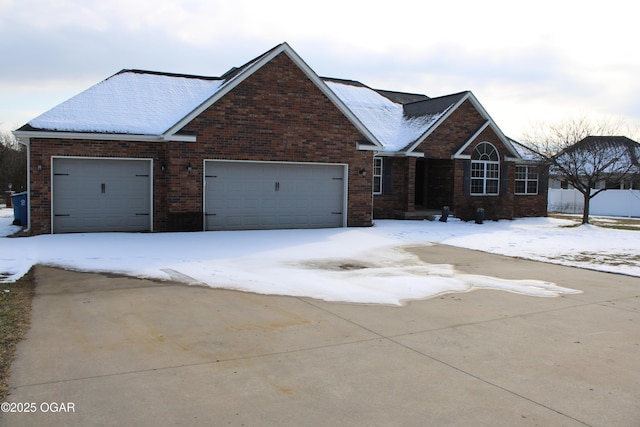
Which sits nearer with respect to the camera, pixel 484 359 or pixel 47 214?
pixel 484 359

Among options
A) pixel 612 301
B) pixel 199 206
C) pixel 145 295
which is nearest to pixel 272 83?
pixel 199 206

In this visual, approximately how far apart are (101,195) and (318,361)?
41.9ft

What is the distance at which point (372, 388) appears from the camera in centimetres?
480

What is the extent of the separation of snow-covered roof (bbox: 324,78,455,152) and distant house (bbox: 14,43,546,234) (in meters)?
4.55

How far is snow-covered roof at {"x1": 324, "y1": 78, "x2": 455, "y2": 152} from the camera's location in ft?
76.5

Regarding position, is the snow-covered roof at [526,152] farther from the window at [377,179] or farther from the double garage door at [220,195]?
the double garage door at [220,195]

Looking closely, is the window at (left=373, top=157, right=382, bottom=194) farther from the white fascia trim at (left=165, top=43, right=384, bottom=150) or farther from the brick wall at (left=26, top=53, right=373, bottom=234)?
the brick wall at (left=26, top=53, right=373, bottom=234)

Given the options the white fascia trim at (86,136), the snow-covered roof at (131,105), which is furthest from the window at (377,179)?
the white fascia trim at (86,136)

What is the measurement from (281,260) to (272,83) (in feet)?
25.1

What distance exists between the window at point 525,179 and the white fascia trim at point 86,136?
17.4 m

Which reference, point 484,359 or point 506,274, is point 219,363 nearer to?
point 484,359

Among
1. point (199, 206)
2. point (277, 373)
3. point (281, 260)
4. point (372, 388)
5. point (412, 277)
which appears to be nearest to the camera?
point (372, 388)

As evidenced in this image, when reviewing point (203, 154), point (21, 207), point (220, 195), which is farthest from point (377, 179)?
point (21, 207)

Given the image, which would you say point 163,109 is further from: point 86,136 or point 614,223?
point 614,223
